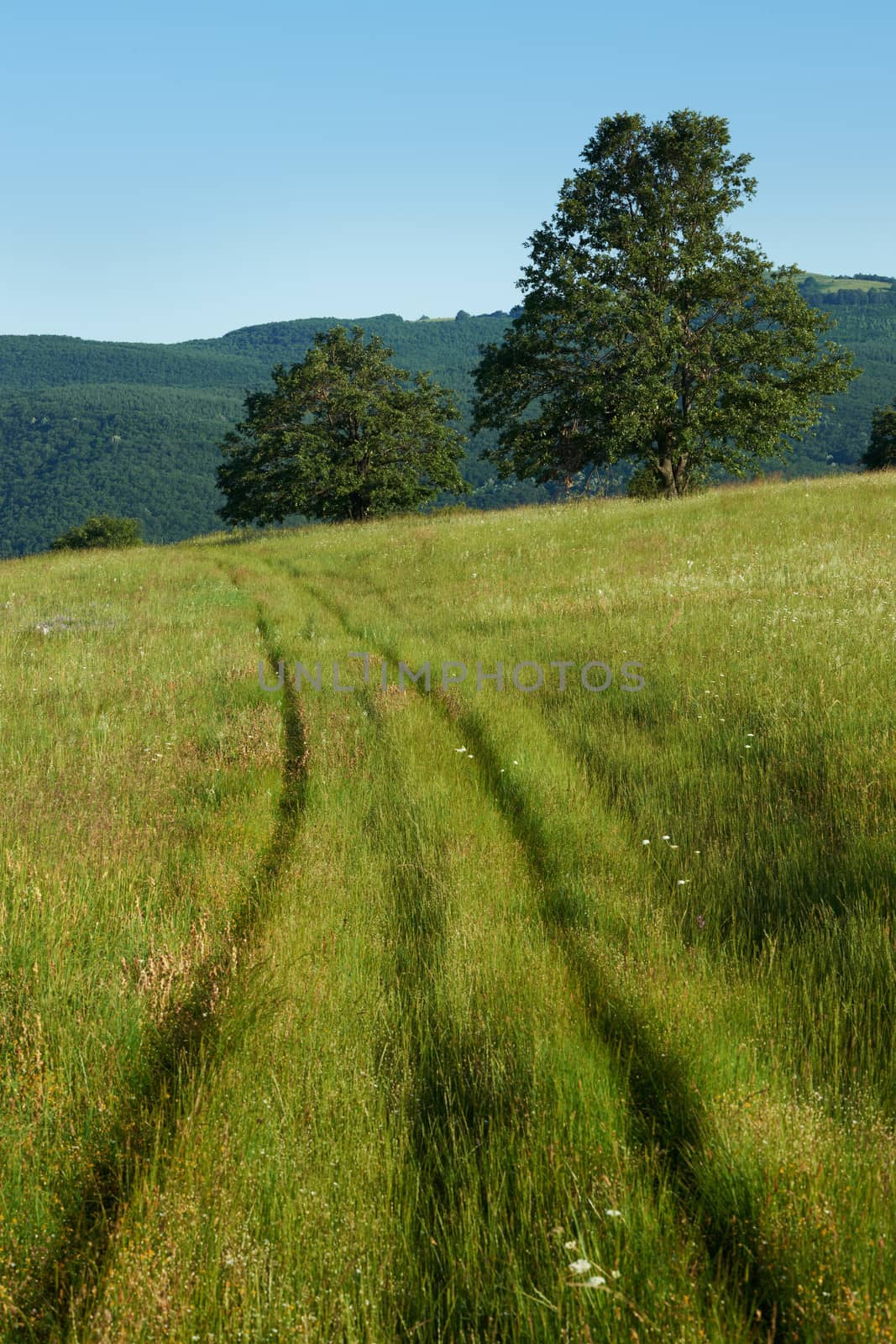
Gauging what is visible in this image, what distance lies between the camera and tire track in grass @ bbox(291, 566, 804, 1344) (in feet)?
7.25

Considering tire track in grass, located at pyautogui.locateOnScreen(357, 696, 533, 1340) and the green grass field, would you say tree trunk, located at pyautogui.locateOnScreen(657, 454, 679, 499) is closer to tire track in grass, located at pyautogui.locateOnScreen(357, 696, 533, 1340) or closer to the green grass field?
the green grass field

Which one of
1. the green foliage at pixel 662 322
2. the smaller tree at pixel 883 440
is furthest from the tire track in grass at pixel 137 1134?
the smaller tree at pixel 883 440

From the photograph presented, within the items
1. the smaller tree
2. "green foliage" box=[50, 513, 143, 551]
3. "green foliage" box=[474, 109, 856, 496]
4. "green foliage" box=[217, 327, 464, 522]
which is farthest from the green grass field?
"green foliage" box=[50, 513, 143, 551]

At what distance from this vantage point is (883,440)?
65500 millimetres

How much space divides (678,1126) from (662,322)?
30547 mm

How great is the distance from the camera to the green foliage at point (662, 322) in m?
28.8

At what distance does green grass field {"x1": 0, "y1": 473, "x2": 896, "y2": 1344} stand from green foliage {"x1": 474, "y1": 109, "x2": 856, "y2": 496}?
2267 cm

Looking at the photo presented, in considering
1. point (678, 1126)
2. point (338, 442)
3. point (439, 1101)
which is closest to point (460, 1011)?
point (439, 1101)

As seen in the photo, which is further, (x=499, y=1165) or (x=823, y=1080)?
(x=823, y=1080)

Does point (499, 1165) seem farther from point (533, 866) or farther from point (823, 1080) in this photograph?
point (533, 866)

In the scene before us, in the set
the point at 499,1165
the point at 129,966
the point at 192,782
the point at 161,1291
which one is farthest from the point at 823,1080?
the point at 192,782

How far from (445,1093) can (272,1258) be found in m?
0.86

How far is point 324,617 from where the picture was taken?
580 inches

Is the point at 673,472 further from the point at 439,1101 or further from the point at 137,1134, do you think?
the point at 137,1134
